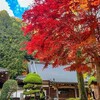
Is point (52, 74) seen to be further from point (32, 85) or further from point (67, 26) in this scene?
point (67, 26)

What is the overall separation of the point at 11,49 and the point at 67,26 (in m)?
23.0

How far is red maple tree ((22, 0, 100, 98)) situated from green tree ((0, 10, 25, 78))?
1920 centimetres

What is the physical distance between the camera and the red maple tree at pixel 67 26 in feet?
28.0

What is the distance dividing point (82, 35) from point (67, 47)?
0.81 meters

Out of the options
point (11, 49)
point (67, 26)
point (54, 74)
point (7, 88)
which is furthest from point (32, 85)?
point (11, 49)

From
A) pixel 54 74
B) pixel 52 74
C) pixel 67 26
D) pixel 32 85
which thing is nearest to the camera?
pixel 67 26

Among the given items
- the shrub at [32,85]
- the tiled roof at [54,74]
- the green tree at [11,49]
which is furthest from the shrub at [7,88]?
the green tree at [11,49]

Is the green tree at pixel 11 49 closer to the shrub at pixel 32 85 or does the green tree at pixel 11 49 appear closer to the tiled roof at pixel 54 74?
the tiled roof at pixel 54 74

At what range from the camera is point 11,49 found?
3089cm

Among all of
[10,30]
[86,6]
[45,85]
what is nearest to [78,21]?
[86,6]

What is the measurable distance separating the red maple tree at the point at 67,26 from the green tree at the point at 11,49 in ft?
63.0

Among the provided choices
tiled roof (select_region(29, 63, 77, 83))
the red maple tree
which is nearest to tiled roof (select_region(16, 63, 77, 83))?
tiled roof (select_region(29, 63, 77, 83))

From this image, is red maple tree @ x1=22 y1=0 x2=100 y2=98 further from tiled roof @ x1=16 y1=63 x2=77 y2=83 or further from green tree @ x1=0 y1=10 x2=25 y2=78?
green tree @ x1=0 y1=10 x2=25 y2=78

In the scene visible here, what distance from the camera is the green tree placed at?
28594 millimetres
